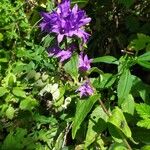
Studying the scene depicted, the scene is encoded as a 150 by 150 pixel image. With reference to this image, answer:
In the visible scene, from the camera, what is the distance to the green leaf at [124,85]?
168 centimetres

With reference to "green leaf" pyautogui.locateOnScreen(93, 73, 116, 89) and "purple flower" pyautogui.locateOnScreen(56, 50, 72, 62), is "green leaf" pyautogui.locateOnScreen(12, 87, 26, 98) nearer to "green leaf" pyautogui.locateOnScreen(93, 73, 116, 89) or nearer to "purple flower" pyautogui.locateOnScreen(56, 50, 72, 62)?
"green leaf" pyautogui.locateOnScreen(93, 73, 116, 89)

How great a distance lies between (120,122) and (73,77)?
26cm

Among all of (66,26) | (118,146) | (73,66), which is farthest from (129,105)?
(66,26)

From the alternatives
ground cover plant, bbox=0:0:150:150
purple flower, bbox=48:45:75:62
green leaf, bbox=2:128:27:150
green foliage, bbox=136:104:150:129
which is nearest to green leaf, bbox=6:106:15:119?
ground cover plant, bbox=0:0:150:150

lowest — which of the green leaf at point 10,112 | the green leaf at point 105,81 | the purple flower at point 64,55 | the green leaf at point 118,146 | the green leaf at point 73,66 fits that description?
the green leaf at point 118,146

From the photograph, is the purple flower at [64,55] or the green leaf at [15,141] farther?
the green leaf at [15,141]

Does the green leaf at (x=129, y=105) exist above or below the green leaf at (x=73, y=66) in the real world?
below

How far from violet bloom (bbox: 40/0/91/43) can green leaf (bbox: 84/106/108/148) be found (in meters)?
0.38

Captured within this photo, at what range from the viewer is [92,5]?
8.90 feet

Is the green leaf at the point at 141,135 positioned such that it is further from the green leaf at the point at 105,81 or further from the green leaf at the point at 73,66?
the green leaf at the point at 73,66

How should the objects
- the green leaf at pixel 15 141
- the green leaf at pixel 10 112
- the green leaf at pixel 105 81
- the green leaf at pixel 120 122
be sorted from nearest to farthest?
1. the green leaf at pixel 120 122
2. the green leaf at pixel 105 81
3. the green leaf at pixel 15 141
4. the green leaf at pixel 10 112

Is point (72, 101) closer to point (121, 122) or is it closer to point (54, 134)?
point (54, 134)

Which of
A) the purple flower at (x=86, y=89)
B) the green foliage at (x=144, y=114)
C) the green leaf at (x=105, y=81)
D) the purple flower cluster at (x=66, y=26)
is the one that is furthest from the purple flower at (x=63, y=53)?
the green foliage at (x=144, y=114)

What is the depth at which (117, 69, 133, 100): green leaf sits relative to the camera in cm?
168
